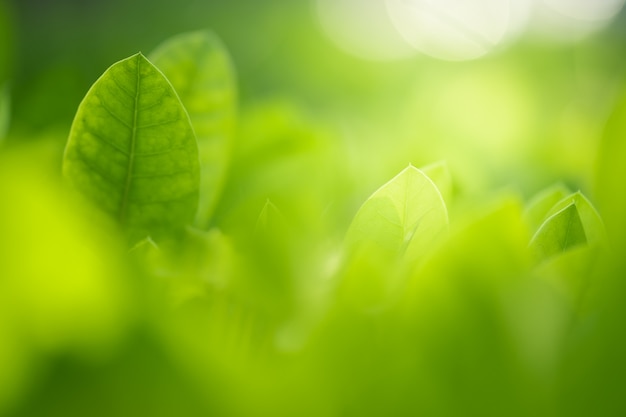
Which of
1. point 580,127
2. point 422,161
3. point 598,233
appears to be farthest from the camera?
point 580,127

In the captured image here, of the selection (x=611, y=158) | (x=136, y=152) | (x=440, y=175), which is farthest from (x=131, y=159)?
(x=611, y=158)

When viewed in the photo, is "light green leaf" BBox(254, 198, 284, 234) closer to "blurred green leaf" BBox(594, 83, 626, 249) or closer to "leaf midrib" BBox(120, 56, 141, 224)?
"leaf midrib" BBox(120, 56, 141, 224)

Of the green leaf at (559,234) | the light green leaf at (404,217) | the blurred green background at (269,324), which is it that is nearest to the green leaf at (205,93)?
the blurred green background at (269,324)

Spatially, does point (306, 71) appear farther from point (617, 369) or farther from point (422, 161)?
point (617, 369)

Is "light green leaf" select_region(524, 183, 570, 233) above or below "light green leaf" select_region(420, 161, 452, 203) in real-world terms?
below

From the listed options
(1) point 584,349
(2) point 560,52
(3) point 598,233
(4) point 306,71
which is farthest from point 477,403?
(2) point 560,52

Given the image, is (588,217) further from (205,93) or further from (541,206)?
(205,93)

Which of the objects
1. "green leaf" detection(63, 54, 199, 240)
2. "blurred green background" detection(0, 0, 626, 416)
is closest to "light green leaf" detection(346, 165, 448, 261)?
"blurred green background" detection(0, 0, 626, 416)

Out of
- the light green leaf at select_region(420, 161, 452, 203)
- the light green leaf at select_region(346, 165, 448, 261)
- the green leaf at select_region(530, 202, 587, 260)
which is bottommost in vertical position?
the green leaf at select_region(530, 202, 587, 260)
